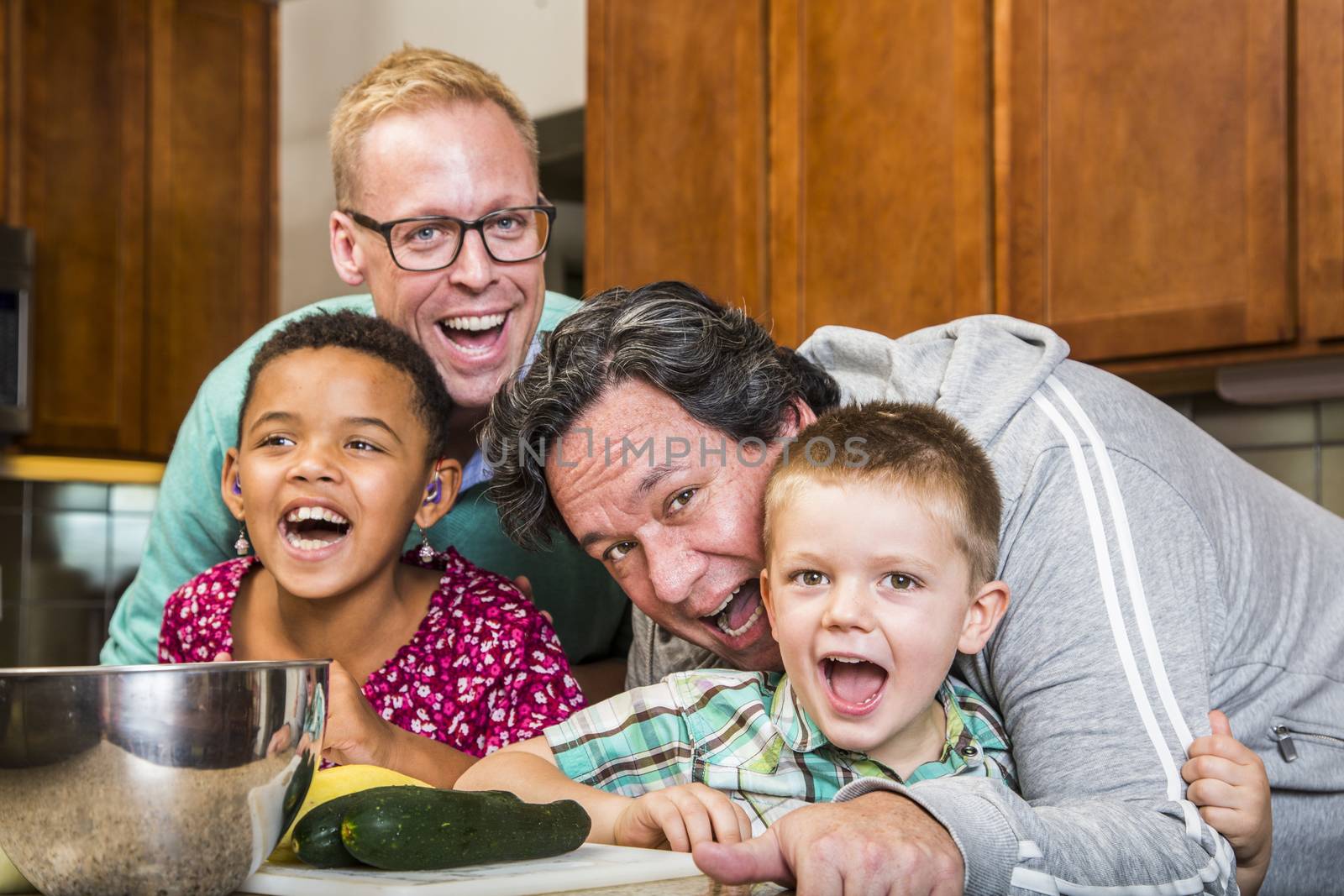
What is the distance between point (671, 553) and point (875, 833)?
0.51m

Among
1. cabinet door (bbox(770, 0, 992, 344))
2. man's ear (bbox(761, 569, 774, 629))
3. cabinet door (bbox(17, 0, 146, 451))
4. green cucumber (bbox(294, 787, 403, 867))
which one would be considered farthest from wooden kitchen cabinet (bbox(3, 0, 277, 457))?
green cucumber (bbox(294, 787, 403, 867))

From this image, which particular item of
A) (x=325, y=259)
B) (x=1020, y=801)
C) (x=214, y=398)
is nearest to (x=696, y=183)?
(x=214, y=398)

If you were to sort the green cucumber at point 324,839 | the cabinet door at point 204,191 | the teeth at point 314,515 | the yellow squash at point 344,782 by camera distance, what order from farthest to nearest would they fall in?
the cabinet door at point 204,191
the teeth at point 314,515
the yellow squash at point 344,782
the green cucumber at point 324,839

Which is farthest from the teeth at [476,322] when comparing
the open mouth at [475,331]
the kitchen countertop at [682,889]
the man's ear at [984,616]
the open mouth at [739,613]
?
the kitchen countertop at [682,889]

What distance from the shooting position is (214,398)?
187cm

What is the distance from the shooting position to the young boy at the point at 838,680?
1012 mm

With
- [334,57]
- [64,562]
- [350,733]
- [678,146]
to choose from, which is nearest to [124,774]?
[350,733]

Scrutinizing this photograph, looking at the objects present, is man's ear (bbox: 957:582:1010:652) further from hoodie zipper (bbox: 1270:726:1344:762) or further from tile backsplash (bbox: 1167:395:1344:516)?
tile backsplash (bbox: 1167:395:1344:516)

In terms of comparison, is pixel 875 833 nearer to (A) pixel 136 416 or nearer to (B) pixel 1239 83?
(B) pixel 1239 83

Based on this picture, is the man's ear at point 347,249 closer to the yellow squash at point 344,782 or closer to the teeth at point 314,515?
the teeth at point 314,515

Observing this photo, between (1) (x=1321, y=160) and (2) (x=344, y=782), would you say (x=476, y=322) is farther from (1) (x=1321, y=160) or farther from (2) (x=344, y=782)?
(1) (x=1321, y=160)

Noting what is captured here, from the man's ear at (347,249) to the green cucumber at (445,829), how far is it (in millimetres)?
1194

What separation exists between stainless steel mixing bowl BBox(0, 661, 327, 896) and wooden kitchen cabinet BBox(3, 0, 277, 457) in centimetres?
328

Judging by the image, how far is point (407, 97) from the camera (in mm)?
1747
